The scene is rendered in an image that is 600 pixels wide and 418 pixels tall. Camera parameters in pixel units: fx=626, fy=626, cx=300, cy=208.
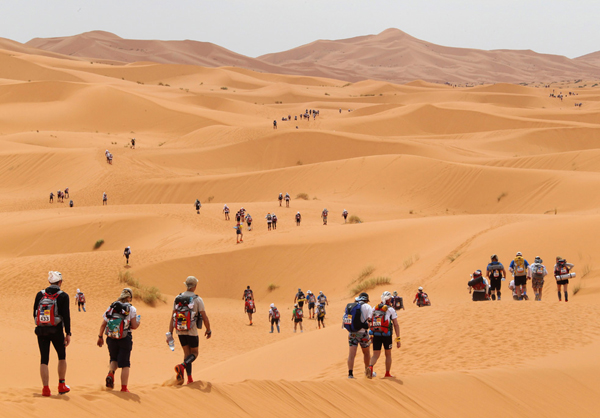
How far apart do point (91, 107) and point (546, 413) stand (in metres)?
71.3

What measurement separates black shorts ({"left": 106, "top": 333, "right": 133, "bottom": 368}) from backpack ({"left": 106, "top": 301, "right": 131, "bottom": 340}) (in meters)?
0.07

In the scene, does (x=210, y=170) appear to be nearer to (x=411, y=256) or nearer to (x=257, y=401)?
(x=411, y=256)

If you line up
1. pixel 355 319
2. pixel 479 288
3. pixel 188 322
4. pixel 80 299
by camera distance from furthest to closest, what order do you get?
pixel 80 299 < pixel 479 288 < pixel 355 319 < pixel 188 322

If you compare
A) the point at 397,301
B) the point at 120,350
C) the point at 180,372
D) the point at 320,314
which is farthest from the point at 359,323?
the point at 320,314

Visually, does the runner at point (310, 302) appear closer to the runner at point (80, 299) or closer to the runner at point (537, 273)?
the runner at point (80, 299)

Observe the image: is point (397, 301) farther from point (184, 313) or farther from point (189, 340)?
point (184, 313)

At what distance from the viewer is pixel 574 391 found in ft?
30.8

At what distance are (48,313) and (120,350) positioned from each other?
3.05ft

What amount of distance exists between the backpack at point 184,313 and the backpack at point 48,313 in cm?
133

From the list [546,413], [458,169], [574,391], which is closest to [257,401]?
[546,413]

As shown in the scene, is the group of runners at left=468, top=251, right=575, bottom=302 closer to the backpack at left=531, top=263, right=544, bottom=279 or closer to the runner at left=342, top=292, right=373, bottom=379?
the backpack at left=531, top=263, right=544, bottom=279

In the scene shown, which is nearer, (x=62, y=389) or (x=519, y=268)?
(x=62, y=389)

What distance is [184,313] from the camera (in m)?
7.49

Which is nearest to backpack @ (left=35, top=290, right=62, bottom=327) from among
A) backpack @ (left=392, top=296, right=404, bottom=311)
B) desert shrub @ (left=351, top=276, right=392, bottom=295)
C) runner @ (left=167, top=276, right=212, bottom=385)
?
runner @ (left=167, top=276, right=212, bottom=385)
